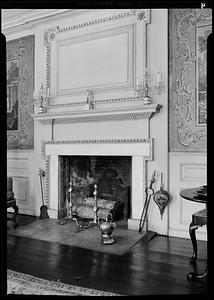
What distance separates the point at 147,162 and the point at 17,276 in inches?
53.2

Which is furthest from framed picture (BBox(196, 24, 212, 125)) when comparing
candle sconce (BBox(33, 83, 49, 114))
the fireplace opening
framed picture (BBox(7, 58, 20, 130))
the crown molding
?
framed picture (BBox(7, 58, 20, 130))

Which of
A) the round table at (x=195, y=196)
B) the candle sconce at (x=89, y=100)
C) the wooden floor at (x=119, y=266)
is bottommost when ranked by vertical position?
the wooden floor at (x=119, y=266)

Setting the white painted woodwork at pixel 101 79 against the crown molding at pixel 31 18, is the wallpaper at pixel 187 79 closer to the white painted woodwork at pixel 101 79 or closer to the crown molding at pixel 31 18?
the white painted woodwork at pixel 101 79

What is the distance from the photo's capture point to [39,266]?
61.9 inches

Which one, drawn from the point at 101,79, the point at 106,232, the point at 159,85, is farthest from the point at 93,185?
the point at 159,85

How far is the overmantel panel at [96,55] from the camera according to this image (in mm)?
2359

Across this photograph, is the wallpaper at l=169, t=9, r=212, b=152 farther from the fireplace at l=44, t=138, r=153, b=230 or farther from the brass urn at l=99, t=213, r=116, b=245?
the brass urn at l=99, t=213, r=116, b=245

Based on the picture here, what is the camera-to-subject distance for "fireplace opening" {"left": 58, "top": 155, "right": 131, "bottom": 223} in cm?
251

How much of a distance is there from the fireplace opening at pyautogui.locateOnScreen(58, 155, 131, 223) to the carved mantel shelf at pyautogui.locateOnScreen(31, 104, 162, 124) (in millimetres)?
388

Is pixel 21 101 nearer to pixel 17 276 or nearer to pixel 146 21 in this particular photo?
pixel 146 21

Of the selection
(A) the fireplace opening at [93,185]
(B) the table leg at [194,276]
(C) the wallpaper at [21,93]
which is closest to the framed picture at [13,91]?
(C) the wallpaper at [21,93]

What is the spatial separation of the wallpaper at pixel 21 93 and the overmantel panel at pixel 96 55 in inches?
10.6

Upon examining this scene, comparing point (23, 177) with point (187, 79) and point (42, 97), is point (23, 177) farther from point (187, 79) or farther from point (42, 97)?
point (187, 79)

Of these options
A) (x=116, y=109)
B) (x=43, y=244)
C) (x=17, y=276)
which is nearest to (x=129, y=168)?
A: (x=116, y=109)
